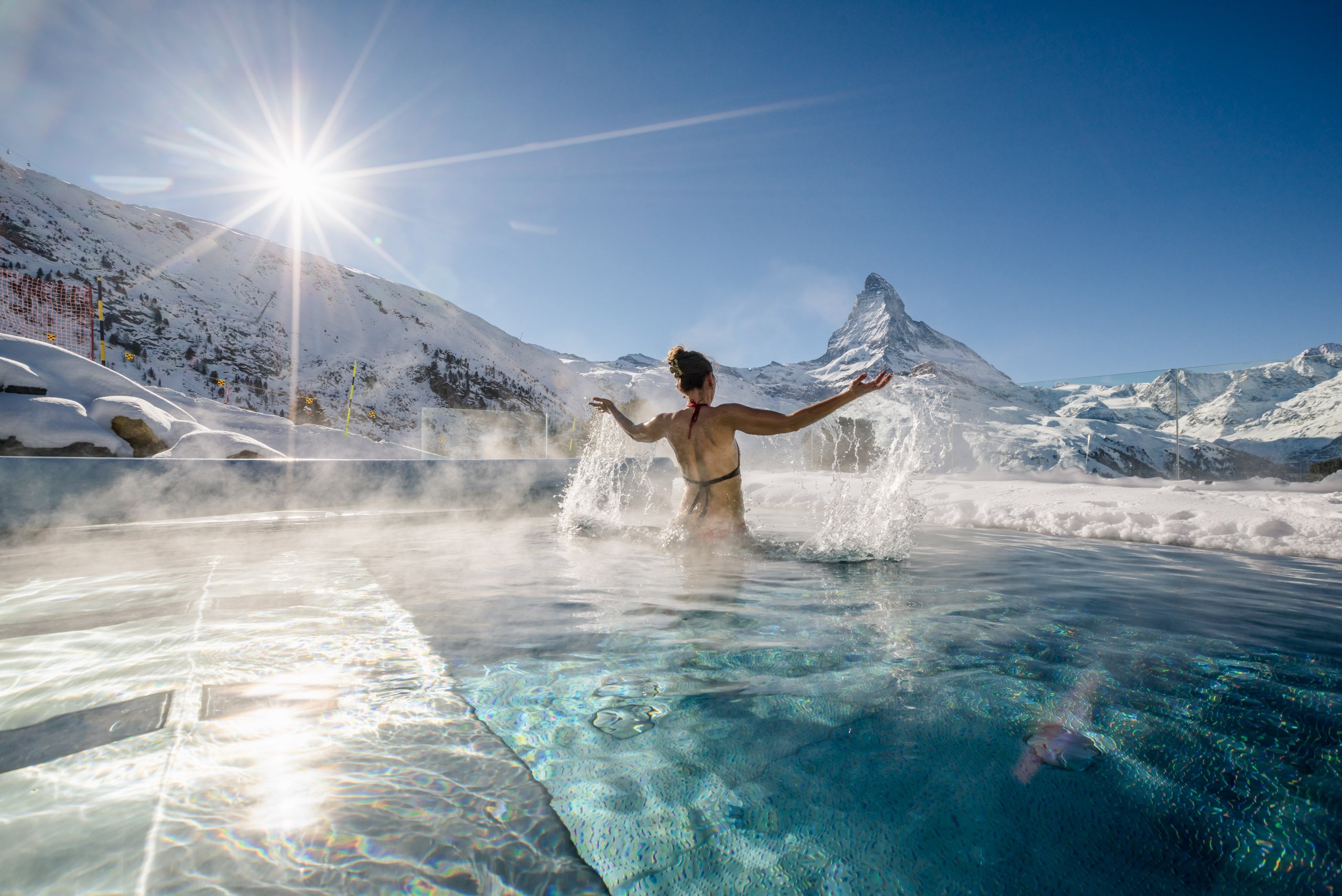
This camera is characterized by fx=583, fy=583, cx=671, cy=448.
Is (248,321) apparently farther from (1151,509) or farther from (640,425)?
(1151,509)

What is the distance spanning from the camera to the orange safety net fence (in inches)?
754

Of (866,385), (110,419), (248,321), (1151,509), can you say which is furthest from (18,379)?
(248,321)

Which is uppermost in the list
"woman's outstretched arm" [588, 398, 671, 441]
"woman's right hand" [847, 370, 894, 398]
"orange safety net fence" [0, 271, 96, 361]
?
"orange safety net fence" [0, 271, 96, 361]

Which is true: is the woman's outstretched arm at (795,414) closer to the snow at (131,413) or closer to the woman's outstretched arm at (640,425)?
the woman's outstretched arm at (640,425)

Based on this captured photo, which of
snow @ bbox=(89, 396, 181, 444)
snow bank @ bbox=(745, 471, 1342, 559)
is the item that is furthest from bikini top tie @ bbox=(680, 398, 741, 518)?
snow @ bbox=(89, 396, 181, 444)

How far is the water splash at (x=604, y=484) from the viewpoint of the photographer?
5.89 m

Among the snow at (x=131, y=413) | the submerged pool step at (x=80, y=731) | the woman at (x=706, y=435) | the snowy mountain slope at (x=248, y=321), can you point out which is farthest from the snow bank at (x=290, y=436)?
the snowy mountain slope at (x=248, y=321)

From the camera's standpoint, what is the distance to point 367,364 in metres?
39.6

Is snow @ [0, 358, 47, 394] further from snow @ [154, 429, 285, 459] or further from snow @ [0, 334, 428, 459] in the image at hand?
snow @ [154, 429, 285, 459]

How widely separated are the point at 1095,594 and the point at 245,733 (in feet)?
11.5

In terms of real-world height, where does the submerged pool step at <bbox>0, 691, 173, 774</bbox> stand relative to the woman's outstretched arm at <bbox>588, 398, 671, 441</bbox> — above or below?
below

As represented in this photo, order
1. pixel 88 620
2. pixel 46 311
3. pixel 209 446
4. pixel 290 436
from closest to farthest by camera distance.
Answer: pixel 88 620
pixel 209 446
pixel 290 436
pixel 46 311

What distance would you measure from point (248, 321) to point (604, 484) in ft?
132

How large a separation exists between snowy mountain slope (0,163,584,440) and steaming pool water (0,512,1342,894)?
27.8 meters
